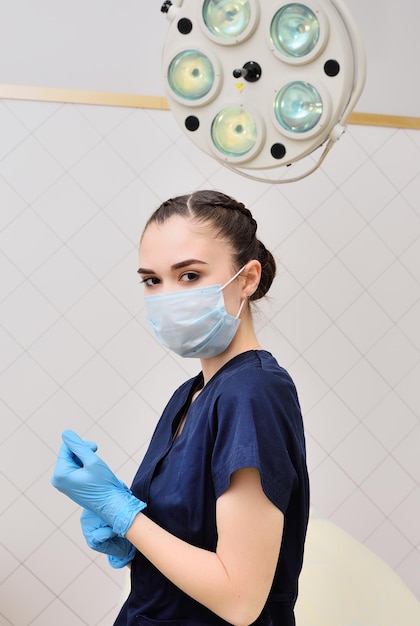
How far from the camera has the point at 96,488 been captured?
1.22 metres

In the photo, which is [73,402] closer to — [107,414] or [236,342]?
[107,414]

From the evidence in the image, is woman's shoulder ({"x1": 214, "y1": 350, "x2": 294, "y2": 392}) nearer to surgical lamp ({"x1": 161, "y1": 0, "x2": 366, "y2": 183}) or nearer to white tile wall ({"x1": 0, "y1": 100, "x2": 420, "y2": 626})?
surgical lamp ({"x1": 161, "y1": 0, "x2": 366, "y2": 183})

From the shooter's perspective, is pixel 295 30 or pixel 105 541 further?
pixel 295 30

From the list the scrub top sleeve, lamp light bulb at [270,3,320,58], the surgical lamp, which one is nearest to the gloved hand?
the scrub top sleeve

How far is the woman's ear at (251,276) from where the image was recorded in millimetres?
1303

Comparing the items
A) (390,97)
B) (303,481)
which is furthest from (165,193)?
(303,481)

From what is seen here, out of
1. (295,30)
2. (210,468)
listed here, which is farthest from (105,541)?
(295,30)

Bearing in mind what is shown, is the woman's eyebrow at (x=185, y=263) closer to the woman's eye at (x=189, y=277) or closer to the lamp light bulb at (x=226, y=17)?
the woman's eye at (x=189, y=277)

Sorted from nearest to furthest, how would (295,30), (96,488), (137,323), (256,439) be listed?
(256,439), (96,488), (295,30), (137,323)

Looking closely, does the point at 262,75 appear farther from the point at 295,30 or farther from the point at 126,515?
the point at 126,515

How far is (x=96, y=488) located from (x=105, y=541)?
0.12 metres

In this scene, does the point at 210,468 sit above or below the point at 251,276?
below

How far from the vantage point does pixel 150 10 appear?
8.74 ft

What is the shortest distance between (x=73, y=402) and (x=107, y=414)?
0.40ft
